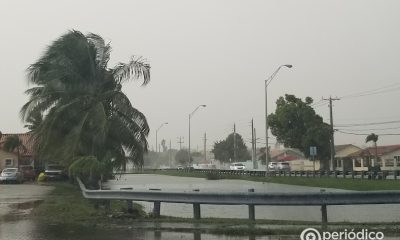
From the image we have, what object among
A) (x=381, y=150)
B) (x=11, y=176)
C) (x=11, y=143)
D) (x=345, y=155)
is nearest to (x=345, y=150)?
(x=345, y=155)

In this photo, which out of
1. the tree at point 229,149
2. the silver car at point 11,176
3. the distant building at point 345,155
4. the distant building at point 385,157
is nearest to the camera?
the silver car at point 11,176

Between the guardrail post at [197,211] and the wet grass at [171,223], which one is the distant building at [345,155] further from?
the guardrail post at [197,211]

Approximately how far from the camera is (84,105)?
2866 cm

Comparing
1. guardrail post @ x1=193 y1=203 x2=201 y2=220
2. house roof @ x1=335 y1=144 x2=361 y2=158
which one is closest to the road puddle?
guardrail post @ x1=193 y1=203 x2=201 y2=220

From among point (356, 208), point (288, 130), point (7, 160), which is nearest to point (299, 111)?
point (288, 130)

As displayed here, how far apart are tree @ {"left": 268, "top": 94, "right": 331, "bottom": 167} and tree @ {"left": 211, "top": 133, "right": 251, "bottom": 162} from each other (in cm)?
5846

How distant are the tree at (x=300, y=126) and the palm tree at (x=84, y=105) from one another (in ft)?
135

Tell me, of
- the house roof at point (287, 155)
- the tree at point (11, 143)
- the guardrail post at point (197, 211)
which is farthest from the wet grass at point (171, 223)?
the house roof at point (287, 155)

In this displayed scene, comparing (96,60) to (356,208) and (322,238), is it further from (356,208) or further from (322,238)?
(322,238)

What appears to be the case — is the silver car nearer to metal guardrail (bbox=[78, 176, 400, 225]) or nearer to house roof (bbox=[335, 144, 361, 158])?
metal guardrail (bbox=[78, 176, 400, 225])

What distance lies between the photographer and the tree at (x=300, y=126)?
66.6 metres

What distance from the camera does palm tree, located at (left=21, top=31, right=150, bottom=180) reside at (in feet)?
87.9

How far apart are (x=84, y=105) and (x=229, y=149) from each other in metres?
103

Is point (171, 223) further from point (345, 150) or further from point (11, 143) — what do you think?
point (345, 150)
